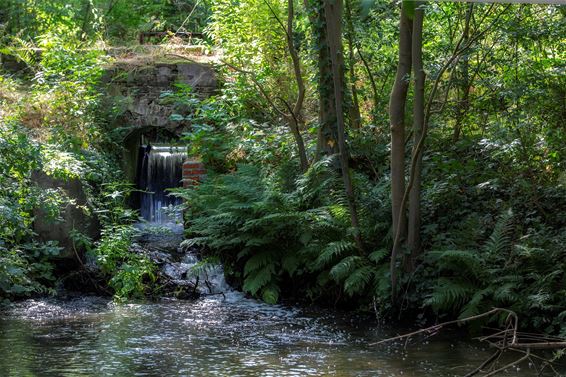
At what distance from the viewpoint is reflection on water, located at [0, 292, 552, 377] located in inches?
264

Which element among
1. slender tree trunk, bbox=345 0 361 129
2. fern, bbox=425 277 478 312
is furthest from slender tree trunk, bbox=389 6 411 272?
slender tree trunk, bbox=345 0 361 129

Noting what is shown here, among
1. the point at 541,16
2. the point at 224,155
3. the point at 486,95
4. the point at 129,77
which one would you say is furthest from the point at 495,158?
the point at 129,77

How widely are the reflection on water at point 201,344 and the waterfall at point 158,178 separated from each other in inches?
195

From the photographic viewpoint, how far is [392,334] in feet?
26.7

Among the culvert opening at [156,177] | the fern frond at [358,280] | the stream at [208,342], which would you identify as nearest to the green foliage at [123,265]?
the stream at [208,342]

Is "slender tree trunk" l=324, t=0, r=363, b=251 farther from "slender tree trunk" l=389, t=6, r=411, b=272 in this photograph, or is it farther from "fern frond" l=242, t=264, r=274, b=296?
"fern frond" l=242, t=264, r=274, b=296

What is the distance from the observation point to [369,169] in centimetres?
1123

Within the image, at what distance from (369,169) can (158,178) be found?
539 centimetres

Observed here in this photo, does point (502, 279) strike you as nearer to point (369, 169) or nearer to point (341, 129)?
point (341, 129)

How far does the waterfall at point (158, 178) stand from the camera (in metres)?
14.6

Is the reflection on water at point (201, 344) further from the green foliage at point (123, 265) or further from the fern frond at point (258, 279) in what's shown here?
the green foliage at point (123, 265)

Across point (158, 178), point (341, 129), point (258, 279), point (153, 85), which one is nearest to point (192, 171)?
point (153, 85)

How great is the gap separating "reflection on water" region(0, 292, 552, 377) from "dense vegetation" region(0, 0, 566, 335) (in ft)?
1.61

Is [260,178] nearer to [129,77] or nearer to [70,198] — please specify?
[70,198]
